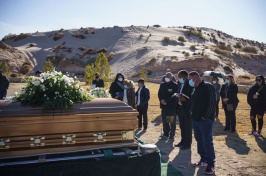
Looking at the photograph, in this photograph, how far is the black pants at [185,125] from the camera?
7.00m

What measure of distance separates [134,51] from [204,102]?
52.5 meters

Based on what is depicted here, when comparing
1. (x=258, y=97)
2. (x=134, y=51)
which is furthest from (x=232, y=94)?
(x=134, y=51)

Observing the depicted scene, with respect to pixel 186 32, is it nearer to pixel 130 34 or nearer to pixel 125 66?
pixel 130 34

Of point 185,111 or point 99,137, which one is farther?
point 185,111

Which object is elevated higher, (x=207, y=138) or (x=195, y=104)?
(x=195, y=104)

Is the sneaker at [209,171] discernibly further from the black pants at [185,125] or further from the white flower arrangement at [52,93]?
the white flower arrangement at [52,93]

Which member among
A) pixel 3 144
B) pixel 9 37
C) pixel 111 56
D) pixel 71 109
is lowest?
pixel 3 144

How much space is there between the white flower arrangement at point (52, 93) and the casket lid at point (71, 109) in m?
0.10

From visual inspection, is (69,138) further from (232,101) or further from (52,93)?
(232,101)

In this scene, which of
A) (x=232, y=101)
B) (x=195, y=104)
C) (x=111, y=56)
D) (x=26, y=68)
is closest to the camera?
(x=195, y=104)

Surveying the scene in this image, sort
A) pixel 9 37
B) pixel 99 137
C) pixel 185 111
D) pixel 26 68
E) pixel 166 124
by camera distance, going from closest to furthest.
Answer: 1. pixel 99 137
2. pixel 185 111
3. pixel 166 124
4. pixel 26 68
5. pixel 9 37

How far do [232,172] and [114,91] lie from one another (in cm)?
512

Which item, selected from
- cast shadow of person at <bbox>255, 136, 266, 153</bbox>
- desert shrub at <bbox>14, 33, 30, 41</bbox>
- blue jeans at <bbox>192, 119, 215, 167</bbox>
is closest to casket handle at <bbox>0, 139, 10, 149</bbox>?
blue jeans at <bbox>192, 119, 215, 167</bbox>

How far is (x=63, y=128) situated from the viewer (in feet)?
11.8
